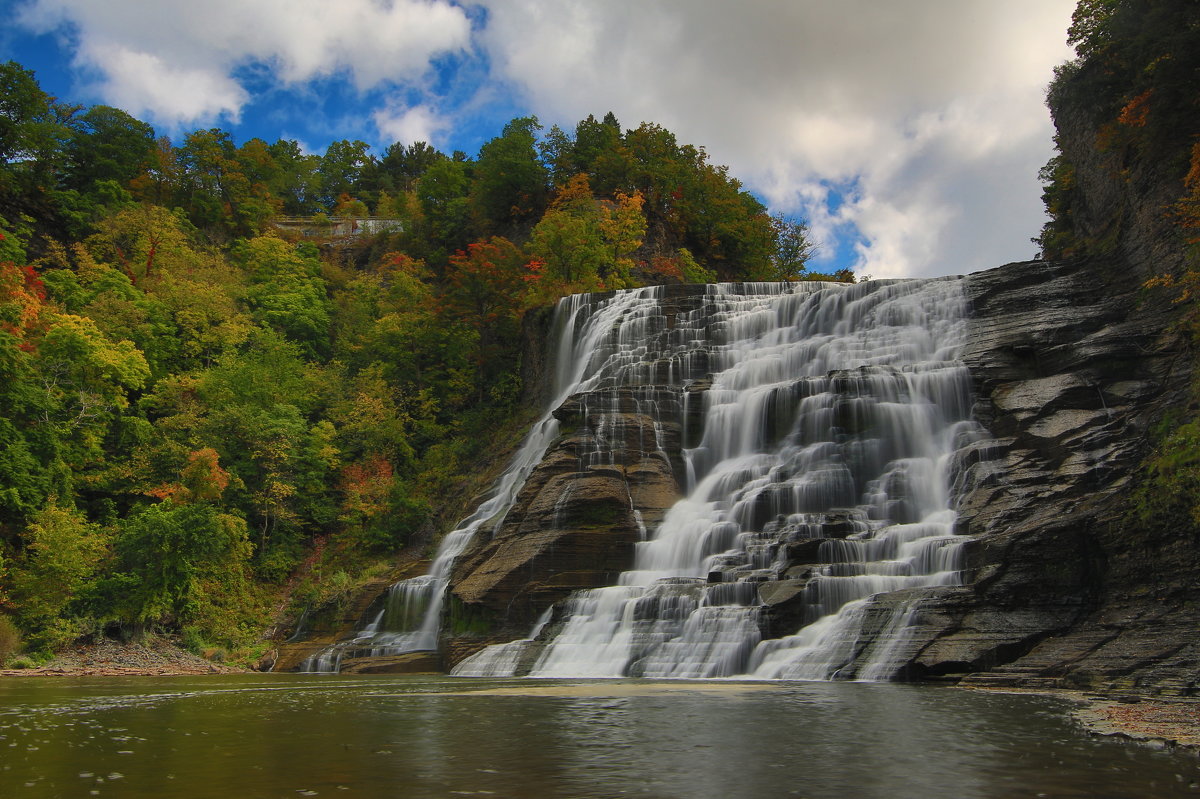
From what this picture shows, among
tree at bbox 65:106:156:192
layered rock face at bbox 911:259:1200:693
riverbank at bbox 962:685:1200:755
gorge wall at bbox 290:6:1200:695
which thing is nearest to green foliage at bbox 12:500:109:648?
gorge wall at bbox 290:6:1200:695

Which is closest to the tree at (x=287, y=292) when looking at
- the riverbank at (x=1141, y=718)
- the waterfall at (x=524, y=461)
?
the waterfall at (x=524, y=461)

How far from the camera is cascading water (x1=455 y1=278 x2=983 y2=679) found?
18219 mm

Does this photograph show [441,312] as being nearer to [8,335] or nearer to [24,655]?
[8,335]

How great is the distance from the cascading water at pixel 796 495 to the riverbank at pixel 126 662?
959 cm

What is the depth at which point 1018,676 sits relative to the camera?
14578 mm

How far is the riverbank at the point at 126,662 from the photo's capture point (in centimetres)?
2320

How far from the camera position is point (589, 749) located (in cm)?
813

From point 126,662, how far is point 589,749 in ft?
74.8

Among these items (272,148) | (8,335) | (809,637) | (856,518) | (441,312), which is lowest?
(809,637)

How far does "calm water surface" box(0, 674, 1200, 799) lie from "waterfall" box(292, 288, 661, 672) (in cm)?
1376

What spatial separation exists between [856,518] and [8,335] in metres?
27.9

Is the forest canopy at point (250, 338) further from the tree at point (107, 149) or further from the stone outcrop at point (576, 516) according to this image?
the stone outcrop at point (576, 516)

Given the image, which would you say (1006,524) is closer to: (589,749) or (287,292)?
(589,749)

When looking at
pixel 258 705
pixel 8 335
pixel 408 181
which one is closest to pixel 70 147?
pixel 8 335
